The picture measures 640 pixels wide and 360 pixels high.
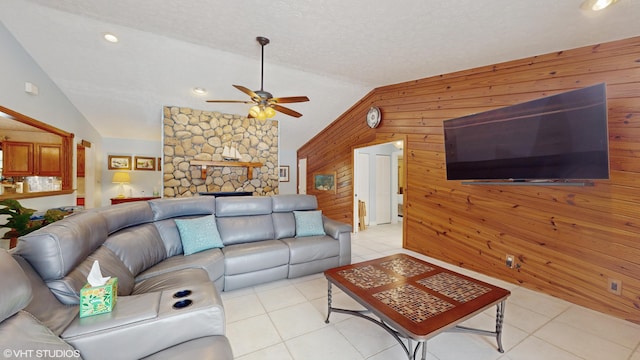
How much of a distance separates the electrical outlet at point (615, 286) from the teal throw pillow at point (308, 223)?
9.89 ft

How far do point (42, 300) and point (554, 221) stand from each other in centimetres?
425

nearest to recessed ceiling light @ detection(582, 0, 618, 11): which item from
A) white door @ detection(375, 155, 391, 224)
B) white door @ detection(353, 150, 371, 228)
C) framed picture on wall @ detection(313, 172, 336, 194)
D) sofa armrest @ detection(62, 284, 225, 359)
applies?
sofa armrest @ detection(62, 284, 225, 359)

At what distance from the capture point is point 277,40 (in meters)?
2.88

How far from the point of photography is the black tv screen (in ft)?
6.75

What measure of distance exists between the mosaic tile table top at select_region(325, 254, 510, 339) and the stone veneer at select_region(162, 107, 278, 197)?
12.9 ft

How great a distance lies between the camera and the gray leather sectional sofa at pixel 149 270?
106 cm

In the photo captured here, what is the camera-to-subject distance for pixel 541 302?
2514 mm

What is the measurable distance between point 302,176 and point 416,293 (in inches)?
252

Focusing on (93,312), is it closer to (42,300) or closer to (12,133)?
(42,300)

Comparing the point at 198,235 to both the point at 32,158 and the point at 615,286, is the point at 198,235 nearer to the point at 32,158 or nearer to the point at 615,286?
the point at 32,158

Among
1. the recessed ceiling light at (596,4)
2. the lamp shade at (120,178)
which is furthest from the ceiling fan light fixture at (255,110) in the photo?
the lamp shade at (120,178)

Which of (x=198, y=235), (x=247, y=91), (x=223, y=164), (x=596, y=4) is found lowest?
(x=198, y=235)

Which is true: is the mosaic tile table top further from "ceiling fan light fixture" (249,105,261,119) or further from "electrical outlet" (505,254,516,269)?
"ceiling fan light fixture" (249,105,261,119)

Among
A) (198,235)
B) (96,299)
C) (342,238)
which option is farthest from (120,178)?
(96,299)
